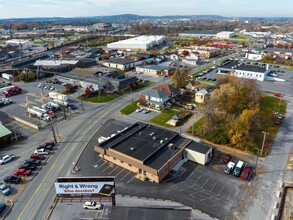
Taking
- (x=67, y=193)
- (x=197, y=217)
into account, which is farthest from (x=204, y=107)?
(x=67, y=193)

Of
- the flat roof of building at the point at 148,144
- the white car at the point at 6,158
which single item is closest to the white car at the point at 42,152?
the white car at the point at 6,158

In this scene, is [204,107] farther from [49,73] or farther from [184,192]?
[49,73]

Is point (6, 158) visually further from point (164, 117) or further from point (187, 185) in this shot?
point (164, 117)

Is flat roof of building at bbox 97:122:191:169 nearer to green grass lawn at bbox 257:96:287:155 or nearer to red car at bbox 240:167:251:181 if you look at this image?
red car at bbox 240:167:251:181

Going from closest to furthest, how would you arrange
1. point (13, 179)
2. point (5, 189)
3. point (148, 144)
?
point (5, 189) < point (13, 179) < point (148, 144)

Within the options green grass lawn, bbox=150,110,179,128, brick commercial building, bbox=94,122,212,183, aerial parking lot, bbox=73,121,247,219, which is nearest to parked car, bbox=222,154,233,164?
aerial parking lot, bbox=73,121,247,219

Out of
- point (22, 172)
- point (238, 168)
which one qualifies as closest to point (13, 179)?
point (22, 172)
